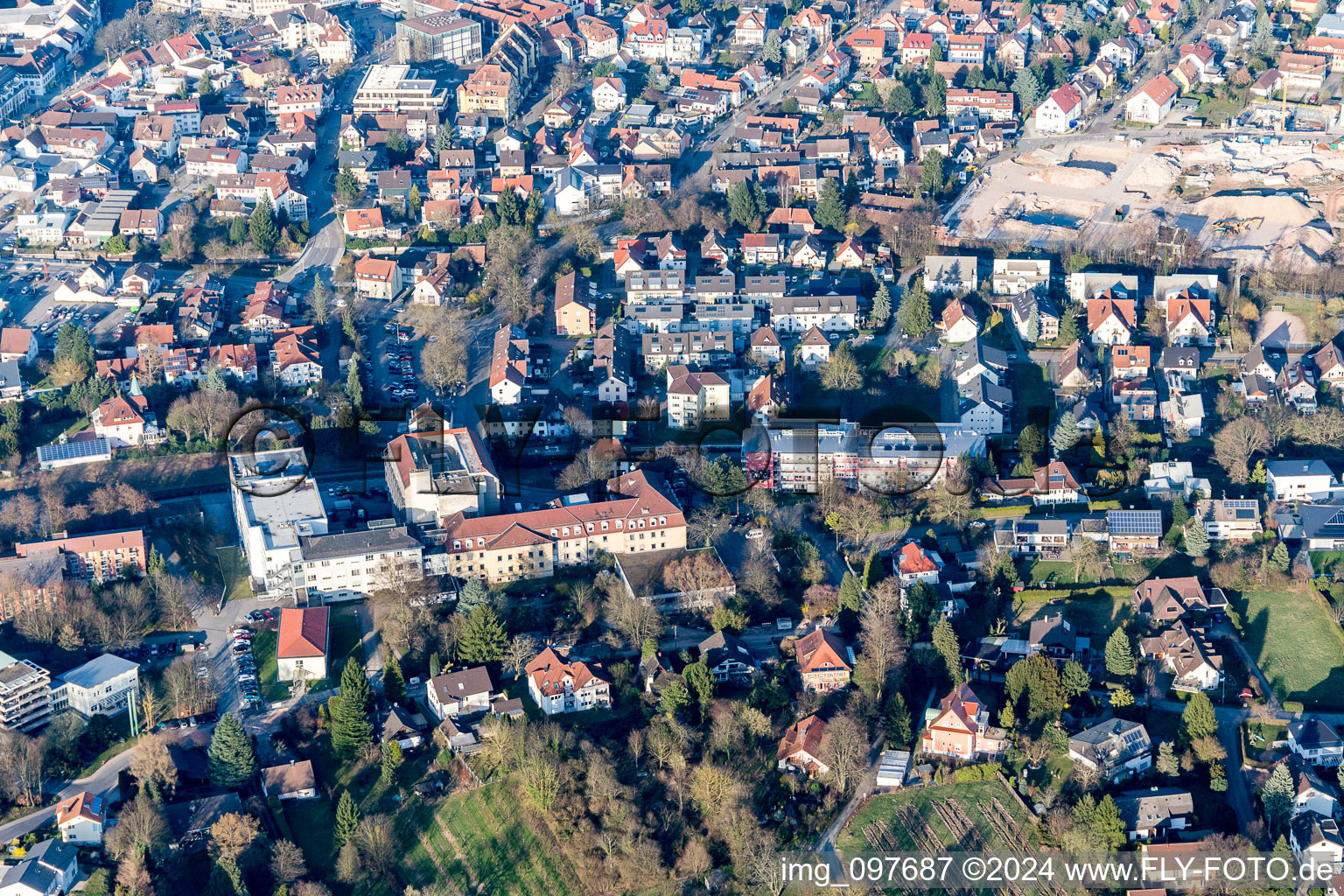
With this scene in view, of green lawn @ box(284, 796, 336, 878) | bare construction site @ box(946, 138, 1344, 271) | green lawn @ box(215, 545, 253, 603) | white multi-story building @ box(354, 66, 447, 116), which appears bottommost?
green lawn @ box(284, 796, 336, 878)

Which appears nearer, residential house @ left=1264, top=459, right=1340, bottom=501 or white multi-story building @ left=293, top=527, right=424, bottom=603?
white multi-story building @ left=293, top=527, right=424, bottom=603

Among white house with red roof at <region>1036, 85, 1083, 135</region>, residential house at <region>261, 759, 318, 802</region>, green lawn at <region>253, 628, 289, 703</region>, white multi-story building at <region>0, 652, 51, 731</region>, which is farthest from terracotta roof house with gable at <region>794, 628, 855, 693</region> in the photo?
white house with red roof at <region>1036, 85, 1083, 135</region>

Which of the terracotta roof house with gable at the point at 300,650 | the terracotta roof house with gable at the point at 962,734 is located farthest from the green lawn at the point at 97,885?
the terracotta roof house with gable at the point at 962,734

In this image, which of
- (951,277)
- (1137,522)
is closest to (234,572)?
(1137,522)

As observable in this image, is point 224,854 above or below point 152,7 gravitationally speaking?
below

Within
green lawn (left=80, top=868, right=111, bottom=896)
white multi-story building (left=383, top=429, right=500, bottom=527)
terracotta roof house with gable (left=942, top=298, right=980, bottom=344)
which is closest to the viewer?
green lawn (left=80, top=868, right=111, bottom=896)

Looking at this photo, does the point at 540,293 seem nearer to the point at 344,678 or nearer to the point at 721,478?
the point at 721,478

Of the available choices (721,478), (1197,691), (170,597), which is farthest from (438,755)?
(1197,691)

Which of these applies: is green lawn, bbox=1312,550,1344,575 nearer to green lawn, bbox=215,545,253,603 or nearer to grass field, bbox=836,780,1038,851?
grass field, bbox=836,780,1038,851
